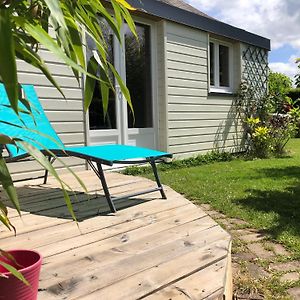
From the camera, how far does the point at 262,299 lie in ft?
6.24

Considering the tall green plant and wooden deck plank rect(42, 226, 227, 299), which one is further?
wooden deck plank rect(42, 226, 227, 299)

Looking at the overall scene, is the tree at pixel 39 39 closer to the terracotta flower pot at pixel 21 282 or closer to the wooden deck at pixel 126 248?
the terracotta flower pot at pixel 21 282

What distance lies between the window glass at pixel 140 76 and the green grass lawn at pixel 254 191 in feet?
3.60

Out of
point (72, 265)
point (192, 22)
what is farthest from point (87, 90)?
point (192, 22)

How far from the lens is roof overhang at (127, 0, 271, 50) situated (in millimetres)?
6093

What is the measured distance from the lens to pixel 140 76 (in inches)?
254

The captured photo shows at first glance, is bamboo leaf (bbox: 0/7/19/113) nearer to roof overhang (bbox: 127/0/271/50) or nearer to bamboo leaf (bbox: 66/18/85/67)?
bamboo leaf (bbox: 66/18/85/67)

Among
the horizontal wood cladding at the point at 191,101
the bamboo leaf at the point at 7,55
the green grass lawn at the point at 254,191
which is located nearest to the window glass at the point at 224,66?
the horizontal wood cladding at the point at 191,101

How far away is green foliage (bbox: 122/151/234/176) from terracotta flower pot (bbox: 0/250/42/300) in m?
4.43

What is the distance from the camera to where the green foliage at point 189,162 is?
19.4ft

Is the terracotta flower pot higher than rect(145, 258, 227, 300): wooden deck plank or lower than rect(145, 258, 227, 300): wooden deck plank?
higher

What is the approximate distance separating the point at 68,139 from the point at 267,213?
2763mm

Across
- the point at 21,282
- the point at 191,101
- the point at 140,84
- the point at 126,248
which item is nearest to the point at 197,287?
the point at 126,248

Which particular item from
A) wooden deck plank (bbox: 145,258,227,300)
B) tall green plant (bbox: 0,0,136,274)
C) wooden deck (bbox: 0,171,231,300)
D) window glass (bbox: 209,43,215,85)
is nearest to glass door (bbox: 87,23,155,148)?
window glass (bbox: 209,43,215,85)
